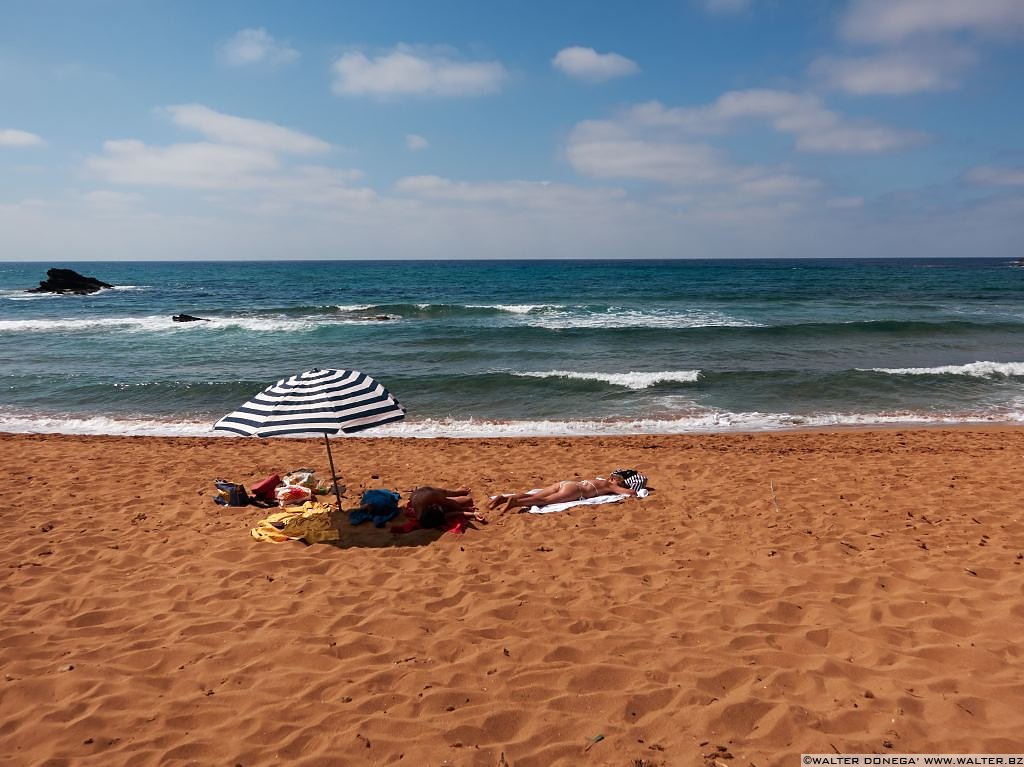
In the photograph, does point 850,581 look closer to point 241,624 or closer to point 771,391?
point 241,624

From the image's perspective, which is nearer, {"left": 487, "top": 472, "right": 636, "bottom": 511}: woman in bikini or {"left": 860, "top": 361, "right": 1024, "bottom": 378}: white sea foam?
{"left": 487, "top": 472, "right": 636, "bottom": 511}: woman in bikini

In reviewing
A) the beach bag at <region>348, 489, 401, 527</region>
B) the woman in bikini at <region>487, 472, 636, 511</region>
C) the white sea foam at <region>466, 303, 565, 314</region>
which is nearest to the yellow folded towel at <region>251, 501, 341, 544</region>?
the beach bag at <region>348, 489, 401, 527</region>

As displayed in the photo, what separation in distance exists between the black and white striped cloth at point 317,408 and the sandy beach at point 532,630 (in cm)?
133

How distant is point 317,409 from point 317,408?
0.01 meters

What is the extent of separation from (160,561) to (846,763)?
6.16m

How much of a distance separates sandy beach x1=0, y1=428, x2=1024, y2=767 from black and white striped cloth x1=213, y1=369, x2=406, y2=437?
52.4 inches

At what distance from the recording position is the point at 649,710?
12.1 feet

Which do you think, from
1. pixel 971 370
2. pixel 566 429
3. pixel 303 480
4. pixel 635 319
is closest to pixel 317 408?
pixel 303 480

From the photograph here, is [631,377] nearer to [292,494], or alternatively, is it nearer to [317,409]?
[292,494]

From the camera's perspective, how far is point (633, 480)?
8086 millimetres

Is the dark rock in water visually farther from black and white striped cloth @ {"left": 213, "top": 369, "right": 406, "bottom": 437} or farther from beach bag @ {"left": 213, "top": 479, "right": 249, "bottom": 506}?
black and white striped cloth @ {"left": 213, "top": 369, "right": 406, "bottom": 437}

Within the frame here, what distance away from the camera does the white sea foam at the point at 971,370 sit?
16781 millimetres

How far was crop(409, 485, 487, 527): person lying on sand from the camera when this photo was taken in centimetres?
684

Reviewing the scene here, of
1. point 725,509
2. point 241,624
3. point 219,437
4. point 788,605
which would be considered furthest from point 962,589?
point 219,437
